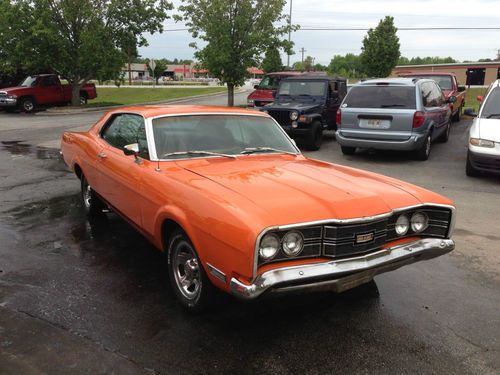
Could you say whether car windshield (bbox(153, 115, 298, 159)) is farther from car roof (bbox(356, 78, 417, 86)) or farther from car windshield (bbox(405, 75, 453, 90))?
car windshield (bbox(405, 75, 453, 90))

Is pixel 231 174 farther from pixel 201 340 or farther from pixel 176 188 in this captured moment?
pixel 201 340

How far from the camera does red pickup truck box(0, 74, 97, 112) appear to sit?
71.1 ft

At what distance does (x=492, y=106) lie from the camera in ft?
28.5

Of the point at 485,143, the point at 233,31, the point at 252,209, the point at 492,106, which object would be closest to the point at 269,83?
the point at 233,31

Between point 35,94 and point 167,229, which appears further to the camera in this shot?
point 35,94

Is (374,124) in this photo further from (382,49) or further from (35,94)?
(382,49)

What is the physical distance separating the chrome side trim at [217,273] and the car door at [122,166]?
1267 millimetres

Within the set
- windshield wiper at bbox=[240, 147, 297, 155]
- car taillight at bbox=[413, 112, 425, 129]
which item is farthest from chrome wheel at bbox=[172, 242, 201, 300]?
car taillight at bbox=[413, 112, 425, 129]

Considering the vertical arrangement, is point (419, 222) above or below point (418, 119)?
below

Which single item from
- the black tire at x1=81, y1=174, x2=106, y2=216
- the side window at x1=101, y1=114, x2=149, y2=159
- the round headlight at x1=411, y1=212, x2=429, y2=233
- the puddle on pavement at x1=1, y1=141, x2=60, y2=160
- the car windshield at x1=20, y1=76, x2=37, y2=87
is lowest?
the puddle on pavement at x1=1, y1=141, x2=60, y2=160

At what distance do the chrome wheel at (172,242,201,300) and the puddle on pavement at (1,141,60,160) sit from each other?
7.98 m

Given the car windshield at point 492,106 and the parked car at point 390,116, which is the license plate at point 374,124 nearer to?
the parked car at point 390,116

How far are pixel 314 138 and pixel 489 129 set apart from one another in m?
4.35

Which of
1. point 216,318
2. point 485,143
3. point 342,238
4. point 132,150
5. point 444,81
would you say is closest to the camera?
point 342,238
